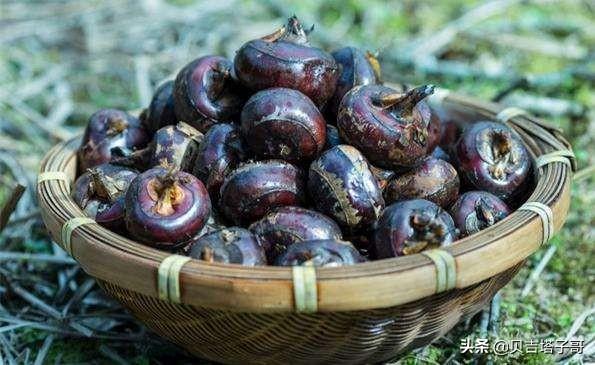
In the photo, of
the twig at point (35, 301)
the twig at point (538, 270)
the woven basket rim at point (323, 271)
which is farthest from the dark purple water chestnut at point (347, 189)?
the twig at point (35, 301)

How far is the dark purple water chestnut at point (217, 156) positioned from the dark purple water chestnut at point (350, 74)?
29 cm

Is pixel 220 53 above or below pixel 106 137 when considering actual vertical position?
below

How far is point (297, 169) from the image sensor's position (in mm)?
2020

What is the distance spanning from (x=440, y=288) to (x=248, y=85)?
2.54 feet

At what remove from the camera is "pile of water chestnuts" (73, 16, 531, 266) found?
1835mm

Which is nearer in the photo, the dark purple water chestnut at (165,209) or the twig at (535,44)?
the dark purple water chestnut at (165,209)

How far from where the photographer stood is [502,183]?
2.12 m

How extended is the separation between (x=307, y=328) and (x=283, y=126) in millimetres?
507

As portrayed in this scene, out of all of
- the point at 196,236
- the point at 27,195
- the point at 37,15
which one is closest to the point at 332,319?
the point at 196,236

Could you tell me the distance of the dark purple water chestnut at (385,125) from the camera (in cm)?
196

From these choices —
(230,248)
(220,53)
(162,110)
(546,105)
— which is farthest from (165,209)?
(220,53)

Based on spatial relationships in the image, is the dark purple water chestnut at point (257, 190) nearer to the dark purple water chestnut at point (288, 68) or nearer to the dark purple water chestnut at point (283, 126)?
the dark purple water chestnut at point (283, 126)

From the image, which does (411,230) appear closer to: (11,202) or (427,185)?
(427,185)

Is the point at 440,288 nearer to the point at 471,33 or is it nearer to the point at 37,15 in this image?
the point at 471,33
